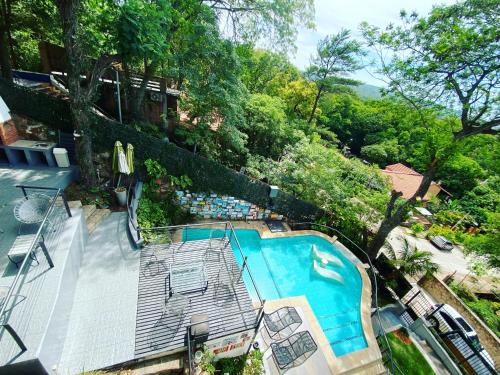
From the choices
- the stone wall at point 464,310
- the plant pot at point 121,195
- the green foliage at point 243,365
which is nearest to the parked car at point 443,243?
the stone wall at point 464,310

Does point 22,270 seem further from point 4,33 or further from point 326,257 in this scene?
point 4,33

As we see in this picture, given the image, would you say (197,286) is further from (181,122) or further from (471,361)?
(471,361)

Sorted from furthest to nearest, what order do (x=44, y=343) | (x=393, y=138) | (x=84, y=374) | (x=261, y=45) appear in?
(x=393, y=138), (x=261, y=45), (x=84, y=374), (x=44, y=343)

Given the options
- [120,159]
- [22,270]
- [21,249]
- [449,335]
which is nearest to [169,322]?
[22,270]

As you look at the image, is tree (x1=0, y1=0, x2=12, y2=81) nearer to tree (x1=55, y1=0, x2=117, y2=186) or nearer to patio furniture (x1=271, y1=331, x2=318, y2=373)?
tree (x1=55, y1=0, x2=117, y2=186)

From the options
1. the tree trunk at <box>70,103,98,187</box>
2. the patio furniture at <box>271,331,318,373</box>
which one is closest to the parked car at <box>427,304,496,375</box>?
the patio furniture at <box>271,331,318,373</box>

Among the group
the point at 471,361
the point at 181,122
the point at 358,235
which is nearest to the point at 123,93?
the point at 181,122

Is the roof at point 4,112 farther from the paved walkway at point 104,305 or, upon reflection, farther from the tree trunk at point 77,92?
the paved walkway at point 104,305
